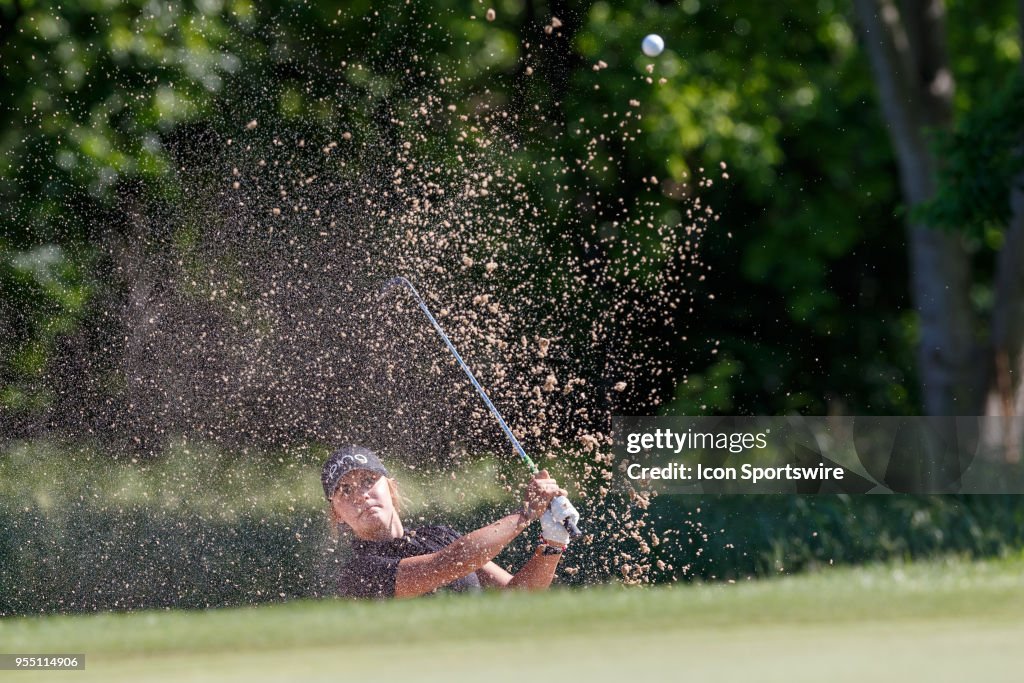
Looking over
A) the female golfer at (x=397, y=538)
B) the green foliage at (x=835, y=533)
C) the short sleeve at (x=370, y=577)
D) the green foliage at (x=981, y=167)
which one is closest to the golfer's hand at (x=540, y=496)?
the female golfer at (x=397, y=538)

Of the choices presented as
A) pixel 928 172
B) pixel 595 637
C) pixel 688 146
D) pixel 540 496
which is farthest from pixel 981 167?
pixel 688 146

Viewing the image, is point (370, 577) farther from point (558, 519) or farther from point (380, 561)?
point (558, 519)

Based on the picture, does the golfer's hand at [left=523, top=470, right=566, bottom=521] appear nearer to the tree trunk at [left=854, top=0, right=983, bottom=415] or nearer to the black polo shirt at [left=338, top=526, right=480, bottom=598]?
the black polo shirt at [left=338, top=526, right=480, bottom=598]

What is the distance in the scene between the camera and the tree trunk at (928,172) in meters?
11.9

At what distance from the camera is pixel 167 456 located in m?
12.4

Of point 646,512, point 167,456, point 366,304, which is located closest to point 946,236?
point 646,512

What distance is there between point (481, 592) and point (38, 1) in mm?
9380

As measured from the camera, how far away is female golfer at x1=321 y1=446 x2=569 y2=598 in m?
6.15

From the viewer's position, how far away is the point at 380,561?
6.38 meters

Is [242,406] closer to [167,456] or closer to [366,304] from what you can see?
[167,456]

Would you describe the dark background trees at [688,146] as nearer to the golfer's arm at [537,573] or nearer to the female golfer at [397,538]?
the golfer's arm at [537,573]

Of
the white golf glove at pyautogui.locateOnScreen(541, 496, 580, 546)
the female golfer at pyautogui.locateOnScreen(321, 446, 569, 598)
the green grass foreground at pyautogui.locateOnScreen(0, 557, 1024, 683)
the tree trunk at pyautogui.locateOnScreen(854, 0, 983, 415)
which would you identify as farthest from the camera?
the tree trunk at pyautogui.locateOnScreen(854, 0, 983, 415)

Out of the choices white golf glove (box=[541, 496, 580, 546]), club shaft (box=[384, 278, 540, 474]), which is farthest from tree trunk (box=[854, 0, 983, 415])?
white golf glove (box=[541, 496, 580, 546])

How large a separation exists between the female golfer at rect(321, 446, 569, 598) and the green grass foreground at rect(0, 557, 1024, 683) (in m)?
0.20
